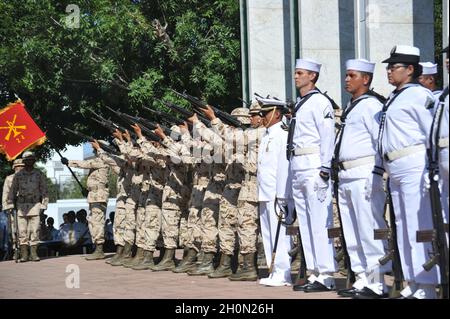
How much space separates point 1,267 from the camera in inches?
663

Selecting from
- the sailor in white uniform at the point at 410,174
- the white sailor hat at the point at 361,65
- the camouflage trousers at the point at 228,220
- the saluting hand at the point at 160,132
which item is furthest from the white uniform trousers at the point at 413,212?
the saluting hand at the point at 160,132

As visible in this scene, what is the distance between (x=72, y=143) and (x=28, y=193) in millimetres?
5651

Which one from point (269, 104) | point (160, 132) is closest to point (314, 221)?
point (269, 104)

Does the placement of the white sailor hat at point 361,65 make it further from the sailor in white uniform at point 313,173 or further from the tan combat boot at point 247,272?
the tan combat boot at point 247,272

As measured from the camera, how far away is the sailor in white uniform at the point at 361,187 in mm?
9523

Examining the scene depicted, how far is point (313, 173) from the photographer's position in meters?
10.3

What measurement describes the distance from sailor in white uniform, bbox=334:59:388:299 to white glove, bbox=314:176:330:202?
1.10ft

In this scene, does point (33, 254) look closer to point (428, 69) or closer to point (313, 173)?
point (313, 173)

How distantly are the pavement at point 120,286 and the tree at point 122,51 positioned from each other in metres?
5.90

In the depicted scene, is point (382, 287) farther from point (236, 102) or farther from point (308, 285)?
point (236, 102)

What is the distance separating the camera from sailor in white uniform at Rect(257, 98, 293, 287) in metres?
11.2

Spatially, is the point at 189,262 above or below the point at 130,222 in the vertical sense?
below

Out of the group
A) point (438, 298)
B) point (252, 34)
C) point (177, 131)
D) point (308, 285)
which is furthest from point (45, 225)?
point (438, 298)

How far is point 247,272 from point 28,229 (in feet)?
22.3
